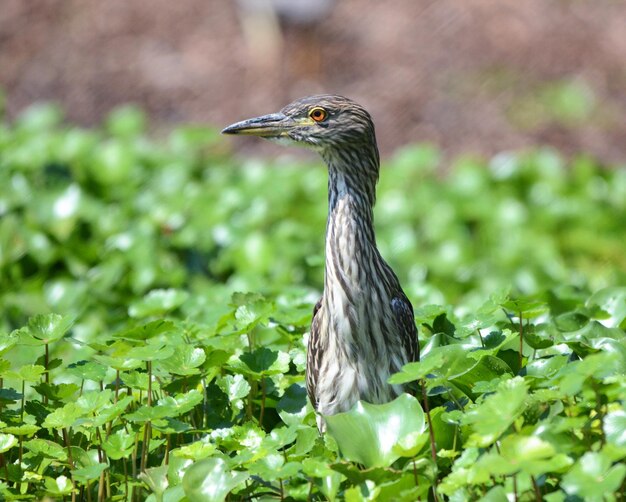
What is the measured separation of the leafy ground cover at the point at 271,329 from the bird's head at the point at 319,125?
24.3 inches

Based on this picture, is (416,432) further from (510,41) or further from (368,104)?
(510,41)

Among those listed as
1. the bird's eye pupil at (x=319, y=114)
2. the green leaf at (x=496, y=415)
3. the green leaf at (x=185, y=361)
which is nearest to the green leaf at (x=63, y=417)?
the green leaf at (x=185, y=361)

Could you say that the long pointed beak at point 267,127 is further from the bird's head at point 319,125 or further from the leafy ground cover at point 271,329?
the leafy ground cover at point 271,329

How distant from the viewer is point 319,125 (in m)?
4.07

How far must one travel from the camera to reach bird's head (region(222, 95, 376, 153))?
4.03 m

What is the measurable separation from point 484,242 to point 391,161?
5.73 ft

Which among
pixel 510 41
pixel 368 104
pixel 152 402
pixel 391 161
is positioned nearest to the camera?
pixel 152 402

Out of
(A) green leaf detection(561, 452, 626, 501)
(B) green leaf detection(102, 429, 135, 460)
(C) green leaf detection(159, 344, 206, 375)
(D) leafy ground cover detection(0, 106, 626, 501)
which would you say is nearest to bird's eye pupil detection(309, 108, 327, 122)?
(D) leafy ground cover detection(0, 106, 626, 501)

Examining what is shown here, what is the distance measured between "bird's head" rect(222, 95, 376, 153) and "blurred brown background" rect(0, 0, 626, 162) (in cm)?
523

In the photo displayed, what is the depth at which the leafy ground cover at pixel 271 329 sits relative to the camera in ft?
9.84

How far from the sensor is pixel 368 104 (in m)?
9.79

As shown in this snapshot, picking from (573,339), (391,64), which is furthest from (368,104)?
(573,339)

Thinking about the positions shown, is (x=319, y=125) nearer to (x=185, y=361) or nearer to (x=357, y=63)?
(x=185, y=361)

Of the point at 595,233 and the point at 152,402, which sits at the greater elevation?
the point at 595,233
